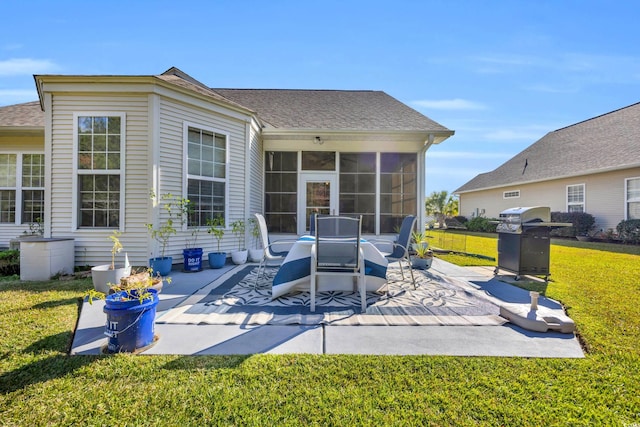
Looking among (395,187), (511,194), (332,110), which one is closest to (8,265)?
(332,110)

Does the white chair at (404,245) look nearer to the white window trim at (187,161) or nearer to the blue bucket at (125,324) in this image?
the blue bucket at (125,324)

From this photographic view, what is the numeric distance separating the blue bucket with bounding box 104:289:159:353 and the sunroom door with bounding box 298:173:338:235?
5730mm

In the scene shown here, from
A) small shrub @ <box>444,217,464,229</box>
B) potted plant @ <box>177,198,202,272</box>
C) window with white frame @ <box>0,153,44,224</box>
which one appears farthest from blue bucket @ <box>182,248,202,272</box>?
small shrub @ <box>444,217,464,229</box>

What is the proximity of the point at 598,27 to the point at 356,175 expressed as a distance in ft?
26.4

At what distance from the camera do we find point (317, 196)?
8047 millimetres

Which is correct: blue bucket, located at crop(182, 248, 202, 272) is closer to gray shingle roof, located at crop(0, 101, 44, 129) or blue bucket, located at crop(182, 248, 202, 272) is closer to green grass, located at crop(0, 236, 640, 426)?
green grass, located at crop(0, 236, 640, 426)

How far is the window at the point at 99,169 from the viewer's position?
5223 mm

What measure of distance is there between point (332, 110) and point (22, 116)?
884 centimetres

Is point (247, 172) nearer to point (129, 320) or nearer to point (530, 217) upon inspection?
point (129, 320)

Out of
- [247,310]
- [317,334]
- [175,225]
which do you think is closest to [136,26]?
[175,225]

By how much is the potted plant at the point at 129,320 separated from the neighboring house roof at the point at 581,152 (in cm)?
1536

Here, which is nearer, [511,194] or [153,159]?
[153,159]

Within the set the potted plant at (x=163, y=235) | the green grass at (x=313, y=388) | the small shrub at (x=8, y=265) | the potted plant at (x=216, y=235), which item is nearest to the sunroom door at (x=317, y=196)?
the potted plant at (x=216, y=235)

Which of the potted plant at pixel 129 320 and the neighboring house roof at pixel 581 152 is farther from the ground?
the neighboring house roof at pixel 581 152
